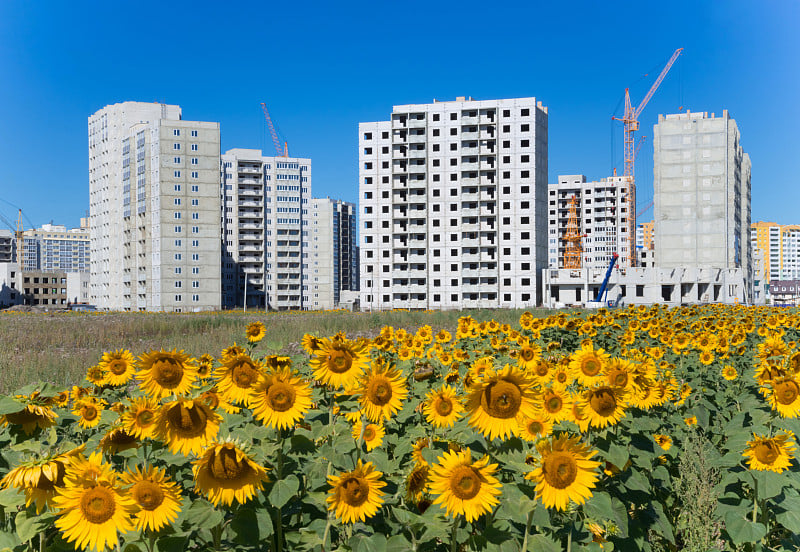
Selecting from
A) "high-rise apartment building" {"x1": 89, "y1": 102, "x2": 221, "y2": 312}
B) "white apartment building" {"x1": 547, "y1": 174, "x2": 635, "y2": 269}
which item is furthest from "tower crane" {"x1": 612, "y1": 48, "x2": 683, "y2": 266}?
"high-rise apartment building" {"x1": 89, "y1": 102, "x2": 221, "y2": 312}

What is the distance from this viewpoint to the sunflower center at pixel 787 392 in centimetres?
392

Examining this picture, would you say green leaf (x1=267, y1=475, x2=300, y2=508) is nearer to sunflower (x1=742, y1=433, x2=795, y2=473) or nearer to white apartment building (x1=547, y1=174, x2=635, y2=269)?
sunflower (x1=742, y1=433, x2=795, y2=473)

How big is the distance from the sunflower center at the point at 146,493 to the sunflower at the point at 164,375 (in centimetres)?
65

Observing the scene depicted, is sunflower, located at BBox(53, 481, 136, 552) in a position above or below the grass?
above

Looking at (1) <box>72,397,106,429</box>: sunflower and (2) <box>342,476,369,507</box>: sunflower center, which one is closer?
(2) <box>342,476,369,507</box>: sunflower center

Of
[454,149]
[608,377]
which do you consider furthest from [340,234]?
[608,377]

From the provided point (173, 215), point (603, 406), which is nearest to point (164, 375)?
point (603, 406)

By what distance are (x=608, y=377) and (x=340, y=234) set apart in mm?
190068

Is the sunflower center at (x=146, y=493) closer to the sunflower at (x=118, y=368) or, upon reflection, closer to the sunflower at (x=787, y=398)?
the sunflower at (x=118, y=368)

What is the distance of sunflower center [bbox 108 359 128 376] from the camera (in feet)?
14.1

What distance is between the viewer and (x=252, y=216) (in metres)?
127

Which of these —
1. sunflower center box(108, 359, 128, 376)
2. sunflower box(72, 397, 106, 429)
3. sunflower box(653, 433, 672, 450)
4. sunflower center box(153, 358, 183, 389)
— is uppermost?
sunflower center box(153, 358, 183, 389)

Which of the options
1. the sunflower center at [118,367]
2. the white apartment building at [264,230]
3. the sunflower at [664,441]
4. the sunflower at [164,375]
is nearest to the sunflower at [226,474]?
the sunflower at [164,375]

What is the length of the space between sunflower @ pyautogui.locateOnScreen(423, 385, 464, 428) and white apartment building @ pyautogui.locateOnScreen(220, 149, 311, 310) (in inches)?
4793
